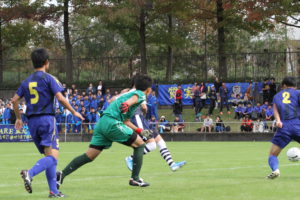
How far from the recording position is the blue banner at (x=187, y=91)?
124 feet

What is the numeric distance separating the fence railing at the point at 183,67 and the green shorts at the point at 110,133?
29.9 m

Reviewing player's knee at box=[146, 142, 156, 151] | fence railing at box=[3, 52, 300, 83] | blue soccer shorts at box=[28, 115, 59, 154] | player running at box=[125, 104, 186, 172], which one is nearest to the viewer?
blue soccer shorts at box=[28, 115, 59, 154]

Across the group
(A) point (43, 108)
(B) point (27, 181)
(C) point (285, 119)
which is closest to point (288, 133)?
(C) point (285, 119)

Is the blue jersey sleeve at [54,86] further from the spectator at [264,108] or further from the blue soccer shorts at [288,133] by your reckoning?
the spectator at [264,108]

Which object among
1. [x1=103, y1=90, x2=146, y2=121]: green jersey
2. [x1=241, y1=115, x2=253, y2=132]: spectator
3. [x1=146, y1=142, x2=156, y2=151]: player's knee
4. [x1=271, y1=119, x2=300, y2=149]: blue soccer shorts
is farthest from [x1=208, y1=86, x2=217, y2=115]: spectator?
[x1=103, y1=90, x2=146, y2=121]: green jersey

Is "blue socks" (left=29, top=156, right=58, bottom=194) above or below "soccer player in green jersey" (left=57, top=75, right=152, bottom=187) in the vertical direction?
below

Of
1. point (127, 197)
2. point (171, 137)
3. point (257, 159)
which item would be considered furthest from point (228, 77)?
point (127, 197)

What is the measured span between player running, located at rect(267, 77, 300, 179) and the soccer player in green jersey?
2631 millimetres

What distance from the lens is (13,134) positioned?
33.0 metres

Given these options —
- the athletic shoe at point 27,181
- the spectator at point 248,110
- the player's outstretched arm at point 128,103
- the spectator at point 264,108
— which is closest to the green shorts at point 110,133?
the player's outstretched arm at point 128,103

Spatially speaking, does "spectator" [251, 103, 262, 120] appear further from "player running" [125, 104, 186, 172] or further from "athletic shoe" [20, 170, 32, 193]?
"athletic shoe" [20, 170, 32, 193]

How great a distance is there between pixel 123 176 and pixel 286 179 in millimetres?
3042

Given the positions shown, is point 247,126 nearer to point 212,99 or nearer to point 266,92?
point 266,92

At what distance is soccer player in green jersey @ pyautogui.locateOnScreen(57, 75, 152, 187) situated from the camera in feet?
32.7
